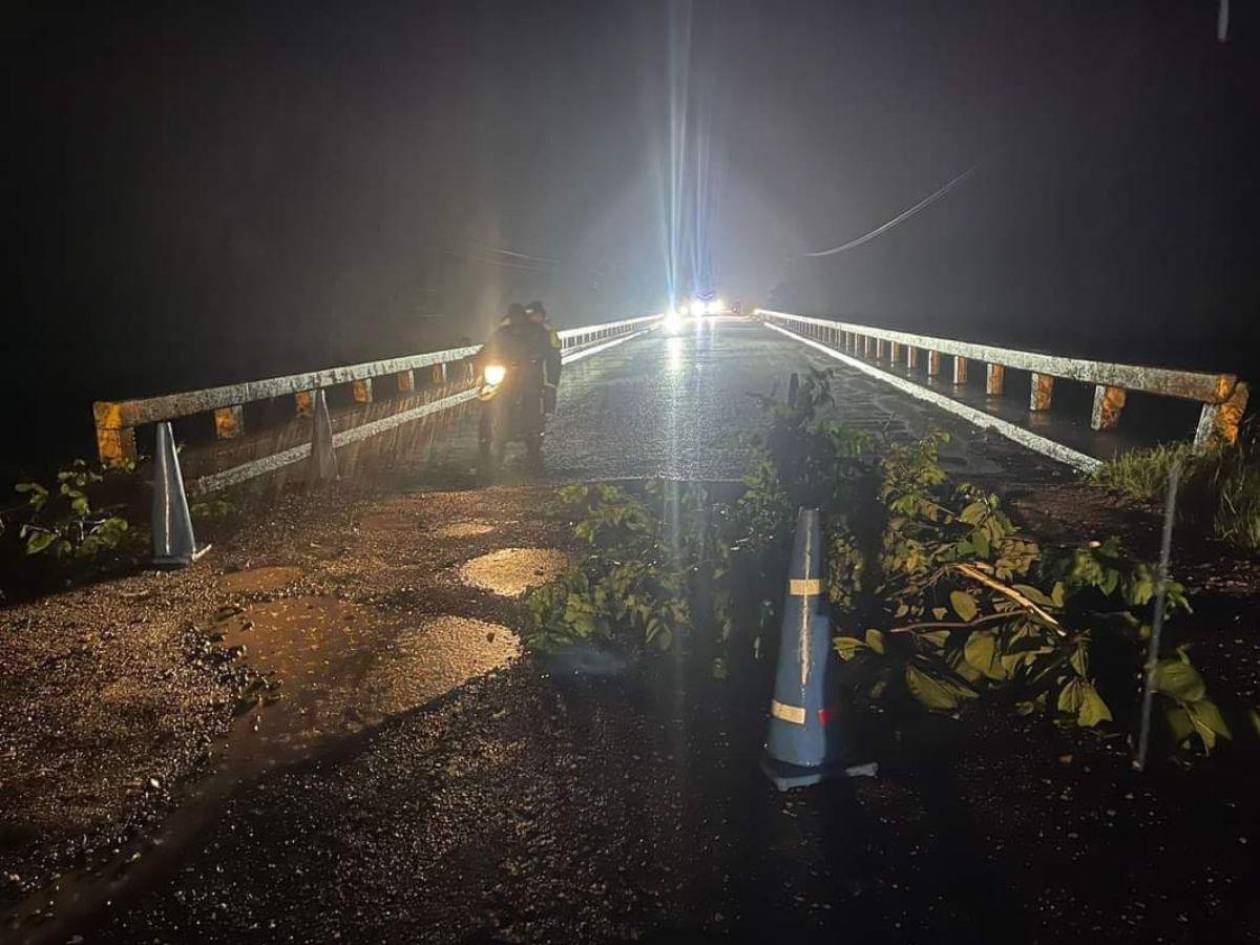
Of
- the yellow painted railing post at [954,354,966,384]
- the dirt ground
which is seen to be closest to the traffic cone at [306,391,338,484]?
the dirt ground

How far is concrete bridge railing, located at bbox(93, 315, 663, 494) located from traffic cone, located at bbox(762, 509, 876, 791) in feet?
20.6

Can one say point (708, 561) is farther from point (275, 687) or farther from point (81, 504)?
point (81, 504)

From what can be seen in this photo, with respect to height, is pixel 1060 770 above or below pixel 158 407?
below

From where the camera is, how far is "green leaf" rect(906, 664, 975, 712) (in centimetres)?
398

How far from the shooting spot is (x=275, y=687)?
14.4 feet

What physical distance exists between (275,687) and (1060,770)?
132 inches

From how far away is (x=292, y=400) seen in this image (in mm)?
15828

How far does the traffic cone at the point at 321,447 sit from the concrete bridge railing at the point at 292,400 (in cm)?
62

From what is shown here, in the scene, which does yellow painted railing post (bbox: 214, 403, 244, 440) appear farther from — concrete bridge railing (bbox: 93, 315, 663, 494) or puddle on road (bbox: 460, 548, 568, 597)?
puddle on road (bbox: 460, 548, 568, 597)

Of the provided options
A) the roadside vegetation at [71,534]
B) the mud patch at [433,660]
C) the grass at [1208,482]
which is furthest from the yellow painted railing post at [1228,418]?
the roadside vegetation at [71,534]

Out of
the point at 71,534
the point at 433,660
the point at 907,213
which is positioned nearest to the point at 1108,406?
the point at 433,660

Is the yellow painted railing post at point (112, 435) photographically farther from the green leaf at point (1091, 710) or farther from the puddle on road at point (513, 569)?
the green leaf at point (1091, 710)

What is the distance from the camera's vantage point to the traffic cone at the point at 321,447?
9.25 meters

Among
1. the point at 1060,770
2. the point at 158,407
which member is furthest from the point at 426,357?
the point at 1060,770
